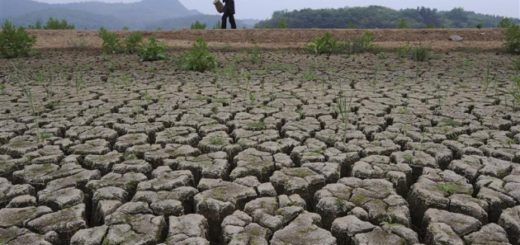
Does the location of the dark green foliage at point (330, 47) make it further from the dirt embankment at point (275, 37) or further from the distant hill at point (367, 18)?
the distant hill at point (367, 18)

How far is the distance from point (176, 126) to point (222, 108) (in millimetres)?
792

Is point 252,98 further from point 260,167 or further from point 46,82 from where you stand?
point 46,82

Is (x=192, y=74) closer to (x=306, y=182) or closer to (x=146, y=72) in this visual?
(x=146, y=72)

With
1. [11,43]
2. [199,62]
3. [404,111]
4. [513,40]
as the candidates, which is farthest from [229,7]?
[404,111]

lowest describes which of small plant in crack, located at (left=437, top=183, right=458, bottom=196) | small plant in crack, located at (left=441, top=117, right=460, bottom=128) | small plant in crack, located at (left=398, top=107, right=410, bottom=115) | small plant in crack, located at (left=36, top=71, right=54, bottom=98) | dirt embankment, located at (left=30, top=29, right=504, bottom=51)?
small plant in crack, located at (left=437, top=183, right=458, bottom=196)

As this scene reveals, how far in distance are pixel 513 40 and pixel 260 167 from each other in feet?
30.4

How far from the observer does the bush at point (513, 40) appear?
10.0 meters

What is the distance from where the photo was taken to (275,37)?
1369 cm

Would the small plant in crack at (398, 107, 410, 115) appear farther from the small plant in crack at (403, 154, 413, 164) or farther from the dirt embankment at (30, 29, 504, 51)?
the dirt embankment at (30, 29, 504, 51)

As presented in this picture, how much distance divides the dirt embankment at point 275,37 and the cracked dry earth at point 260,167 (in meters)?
7.07

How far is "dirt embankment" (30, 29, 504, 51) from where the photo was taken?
12422 millimetres

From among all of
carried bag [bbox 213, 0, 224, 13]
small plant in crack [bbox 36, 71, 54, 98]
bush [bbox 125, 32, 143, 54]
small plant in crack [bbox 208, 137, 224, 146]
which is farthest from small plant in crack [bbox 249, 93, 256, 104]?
carried bag [bbox 213, 0, 224, 13]

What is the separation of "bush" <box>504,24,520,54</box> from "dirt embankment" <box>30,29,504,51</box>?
1.66 meters

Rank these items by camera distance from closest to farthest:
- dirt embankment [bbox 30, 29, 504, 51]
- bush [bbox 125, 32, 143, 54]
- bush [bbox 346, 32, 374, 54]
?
bush [bbox 125, 32, 143, 54], bush [bbox 346, 32, 374, 54], dirt embankment [bbox 30, 29, 504, 51]
